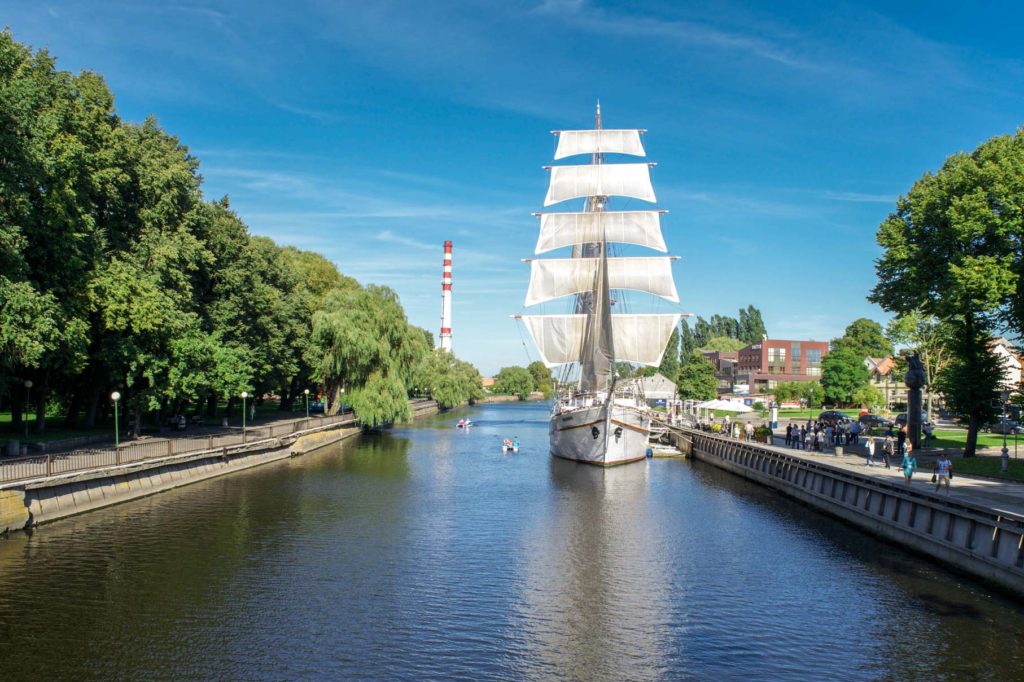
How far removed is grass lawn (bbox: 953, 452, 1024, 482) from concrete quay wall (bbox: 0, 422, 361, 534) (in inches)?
1366

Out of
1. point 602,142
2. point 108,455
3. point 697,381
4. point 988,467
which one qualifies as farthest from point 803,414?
point 108,455

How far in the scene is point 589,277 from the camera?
79062 millimetres

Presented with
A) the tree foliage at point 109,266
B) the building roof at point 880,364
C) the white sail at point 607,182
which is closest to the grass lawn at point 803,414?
the white sail at point 607,182

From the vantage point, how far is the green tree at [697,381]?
123750mm

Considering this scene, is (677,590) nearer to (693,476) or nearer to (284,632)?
(284,632)

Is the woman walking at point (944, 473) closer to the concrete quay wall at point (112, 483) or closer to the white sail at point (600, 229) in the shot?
the concrete quay wall at point (112, 483)

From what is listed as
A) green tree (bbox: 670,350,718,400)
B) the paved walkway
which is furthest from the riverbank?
green tree (bbox: 670,350,718,400)

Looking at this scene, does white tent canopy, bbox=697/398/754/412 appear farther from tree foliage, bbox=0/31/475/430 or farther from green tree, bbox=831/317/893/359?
green tree, bbox=831/317/893/359

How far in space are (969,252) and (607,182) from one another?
4817 centimetres

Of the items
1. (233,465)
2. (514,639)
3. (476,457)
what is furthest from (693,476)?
(514,639)

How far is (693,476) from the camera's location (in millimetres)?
50781

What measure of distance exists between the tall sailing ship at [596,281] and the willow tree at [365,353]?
12.5 m

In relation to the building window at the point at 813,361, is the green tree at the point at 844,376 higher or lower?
lower

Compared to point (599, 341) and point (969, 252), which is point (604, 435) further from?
point (969, 252)
